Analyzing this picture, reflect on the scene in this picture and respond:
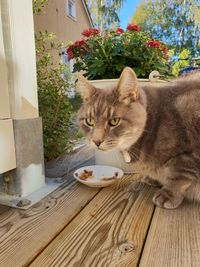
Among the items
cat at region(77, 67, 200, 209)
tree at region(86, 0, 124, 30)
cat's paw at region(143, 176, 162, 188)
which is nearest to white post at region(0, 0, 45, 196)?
cat at region(77, 67, 200, 209)

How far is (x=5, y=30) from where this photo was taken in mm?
979

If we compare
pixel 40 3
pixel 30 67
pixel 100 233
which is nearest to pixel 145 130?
pixel 100 233

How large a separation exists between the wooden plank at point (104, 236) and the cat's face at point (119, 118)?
0.23 metres

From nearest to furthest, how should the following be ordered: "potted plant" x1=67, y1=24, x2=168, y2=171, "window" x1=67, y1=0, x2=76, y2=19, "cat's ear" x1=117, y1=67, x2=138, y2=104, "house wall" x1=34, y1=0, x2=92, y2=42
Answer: "cat's ear" x1=117, y1=67, x2=138, y2=104 → "potted plant" x1=67, y1=24, x2=168, y2=171 → "house wall" x1=34, y1=0, x2=92, y2=42 → "window" x1=67, y1=0, x2=76, y2=19

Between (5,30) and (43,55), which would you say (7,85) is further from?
(43,55)

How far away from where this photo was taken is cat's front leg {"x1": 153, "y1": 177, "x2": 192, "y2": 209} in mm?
953

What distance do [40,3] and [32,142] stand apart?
41.5 inches

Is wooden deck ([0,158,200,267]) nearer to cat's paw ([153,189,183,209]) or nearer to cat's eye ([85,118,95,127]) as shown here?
cat's paw ([153,189,183,209])

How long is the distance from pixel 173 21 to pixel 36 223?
1582 cm

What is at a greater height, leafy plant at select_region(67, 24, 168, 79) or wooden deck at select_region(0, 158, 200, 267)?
leafy plant at select_region(67, 24, 168, 79)

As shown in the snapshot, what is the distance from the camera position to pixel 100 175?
1270mm

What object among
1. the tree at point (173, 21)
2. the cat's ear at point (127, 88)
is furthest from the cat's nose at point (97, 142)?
the tree at point (173, 21)

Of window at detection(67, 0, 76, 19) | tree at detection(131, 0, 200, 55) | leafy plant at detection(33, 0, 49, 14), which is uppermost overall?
tree at detection(131, 0, 200, 55)

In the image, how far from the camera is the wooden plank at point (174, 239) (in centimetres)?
66
